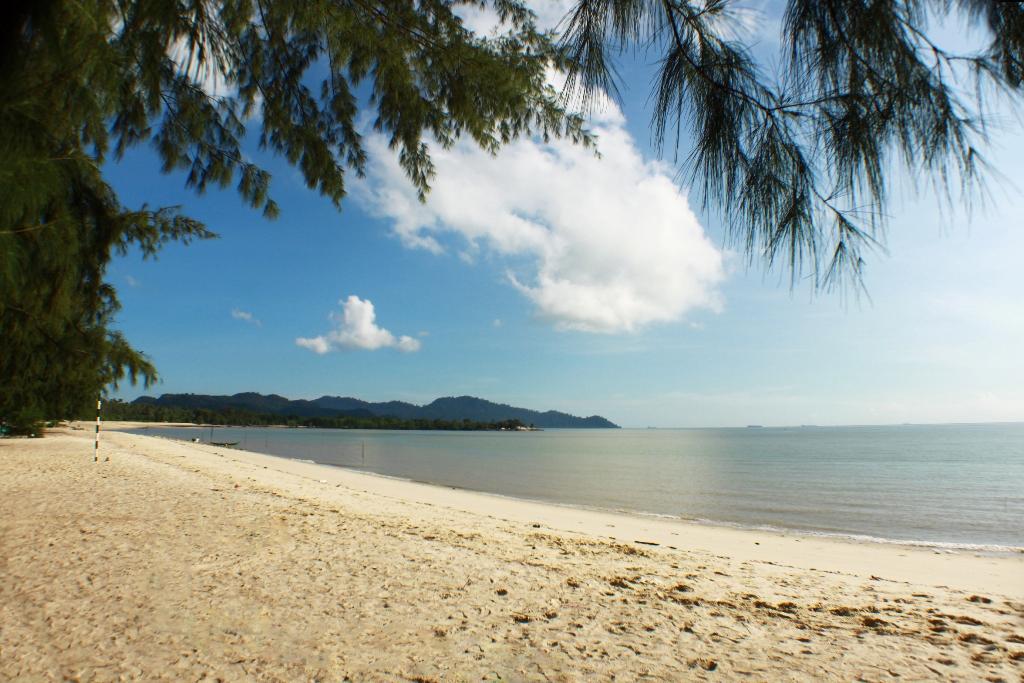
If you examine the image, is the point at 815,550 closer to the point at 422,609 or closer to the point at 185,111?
the point at 422,609

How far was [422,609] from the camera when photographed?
3.36m

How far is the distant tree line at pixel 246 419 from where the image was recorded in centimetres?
13096

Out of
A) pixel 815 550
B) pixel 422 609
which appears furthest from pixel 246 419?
pixel 422 609

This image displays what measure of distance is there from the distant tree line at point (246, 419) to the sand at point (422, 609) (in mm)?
125154

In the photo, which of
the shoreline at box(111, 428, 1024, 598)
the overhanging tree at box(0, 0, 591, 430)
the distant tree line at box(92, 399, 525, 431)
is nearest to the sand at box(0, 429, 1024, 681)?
the shoreline at box(111, 428, 1024, 598)

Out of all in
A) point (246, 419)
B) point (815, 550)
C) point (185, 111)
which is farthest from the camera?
point (246, 419)

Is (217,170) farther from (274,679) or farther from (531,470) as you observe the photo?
(531,470)

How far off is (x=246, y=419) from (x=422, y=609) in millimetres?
164234

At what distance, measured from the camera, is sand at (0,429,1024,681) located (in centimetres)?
259

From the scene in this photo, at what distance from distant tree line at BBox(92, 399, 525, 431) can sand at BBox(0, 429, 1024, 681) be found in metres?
125

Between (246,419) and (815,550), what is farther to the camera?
(246,419)

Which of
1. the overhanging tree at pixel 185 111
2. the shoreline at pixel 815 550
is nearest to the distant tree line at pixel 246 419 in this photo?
the shoreline at pixel 815 550

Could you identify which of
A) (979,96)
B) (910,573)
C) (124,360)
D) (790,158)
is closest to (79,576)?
(124,360)

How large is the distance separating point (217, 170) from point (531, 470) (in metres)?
28.1
